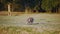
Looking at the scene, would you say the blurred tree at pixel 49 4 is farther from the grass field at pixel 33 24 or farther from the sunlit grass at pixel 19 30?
the sunlit grass at pixel 19 30


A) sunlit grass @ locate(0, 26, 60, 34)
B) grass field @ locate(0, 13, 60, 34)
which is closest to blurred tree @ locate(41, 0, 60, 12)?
grass field @ locate(0, 13, 60, 34)

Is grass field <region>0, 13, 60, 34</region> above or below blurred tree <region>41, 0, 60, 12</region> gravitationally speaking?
below

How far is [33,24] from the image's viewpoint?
6.47ft

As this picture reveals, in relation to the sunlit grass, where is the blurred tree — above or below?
above

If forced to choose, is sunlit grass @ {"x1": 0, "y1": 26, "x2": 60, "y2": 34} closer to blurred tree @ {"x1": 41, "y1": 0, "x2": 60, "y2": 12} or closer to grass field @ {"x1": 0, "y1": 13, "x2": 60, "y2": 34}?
grass field @ {"x1": 0, "y1": 13, "x2": 60, "y2": 34}

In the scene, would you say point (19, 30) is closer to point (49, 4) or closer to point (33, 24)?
point (33, 24)

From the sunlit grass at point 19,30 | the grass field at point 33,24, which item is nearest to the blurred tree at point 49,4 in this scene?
the grass field at point 33,24

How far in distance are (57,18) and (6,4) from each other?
0.71m

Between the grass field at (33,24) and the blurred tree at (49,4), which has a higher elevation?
the blurred tree at (49,4)

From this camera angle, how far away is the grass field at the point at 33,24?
189 centimetres

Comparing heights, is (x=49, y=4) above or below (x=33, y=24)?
above

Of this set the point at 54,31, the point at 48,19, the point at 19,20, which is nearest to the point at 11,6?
the point at 19,20

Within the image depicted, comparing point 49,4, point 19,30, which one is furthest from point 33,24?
point 49,4

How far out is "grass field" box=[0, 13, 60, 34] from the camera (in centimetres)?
189
